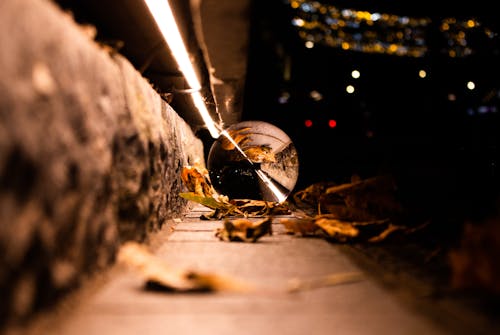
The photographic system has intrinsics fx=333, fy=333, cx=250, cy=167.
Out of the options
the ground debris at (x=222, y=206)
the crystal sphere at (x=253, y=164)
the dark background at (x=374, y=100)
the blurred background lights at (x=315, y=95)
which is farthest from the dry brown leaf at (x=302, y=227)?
the blurred background lights at (x=315, y=95)

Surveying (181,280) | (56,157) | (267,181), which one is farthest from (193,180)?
(56,157)

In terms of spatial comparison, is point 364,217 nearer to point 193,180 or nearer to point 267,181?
point 193,180

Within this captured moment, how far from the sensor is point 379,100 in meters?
17.0

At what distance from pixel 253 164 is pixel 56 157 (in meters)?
3.79

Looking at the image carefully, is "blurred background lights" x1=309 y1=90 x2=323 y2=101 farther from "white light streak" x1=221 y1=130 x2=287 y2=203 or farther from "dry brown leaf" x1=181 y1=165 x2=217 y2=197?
"dry brown leaf" x1=181 y1=165 x2=217 y2=197

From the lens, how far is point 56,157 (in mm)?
1038

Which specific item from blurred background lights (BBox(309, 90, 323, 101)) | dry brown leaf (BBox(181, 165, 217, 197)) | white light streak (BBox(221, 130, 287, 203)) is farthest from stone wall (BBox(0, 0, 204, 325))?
blurred background lights (BBox(309, 90, 323, 101))

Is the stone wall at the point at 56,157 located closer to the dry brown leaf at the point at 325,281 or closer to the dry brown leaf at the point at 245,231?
the dry brown leaf at the point at 245,231

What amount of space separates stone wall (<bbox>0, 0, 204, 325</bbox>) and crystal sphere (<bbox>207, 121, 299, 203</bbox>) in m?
2.94

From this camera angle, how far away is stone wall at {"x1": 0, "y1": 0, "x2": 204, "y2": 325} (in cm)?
85

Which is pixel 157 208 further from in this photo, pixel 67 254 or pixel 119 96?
pixel 67 254

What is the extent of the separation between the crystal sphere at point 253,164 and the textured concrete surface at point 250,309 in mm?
3012

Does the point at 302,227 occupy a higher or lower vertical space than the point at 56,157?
lower

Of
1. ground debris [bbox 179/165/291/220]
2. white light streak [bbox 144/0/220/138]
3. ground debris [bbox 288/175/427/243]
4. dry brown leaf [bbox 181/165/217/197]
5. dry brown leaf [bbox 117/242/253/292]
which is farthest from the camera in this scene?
dry brown leaf [bbox 181/165/217/197]
